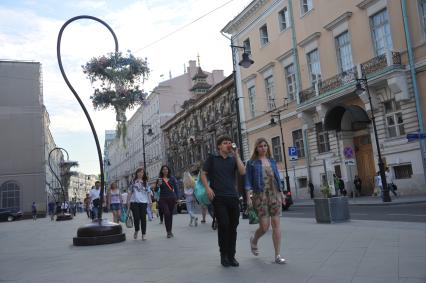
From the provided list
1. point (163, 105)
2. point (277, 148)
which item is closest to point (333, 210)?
point (277, 148)

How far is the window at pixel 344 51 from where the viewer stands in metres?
27.4

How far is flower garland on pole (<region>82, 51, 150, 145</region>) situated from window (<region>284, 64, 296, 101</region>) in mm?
21258

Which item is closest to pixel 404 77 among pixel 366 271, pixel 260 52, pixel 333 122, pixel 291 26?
pixel 333 122

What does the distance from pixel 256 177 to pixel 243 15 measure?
3446 centimetres

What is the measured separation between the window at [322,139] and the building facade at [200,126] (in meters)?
12.9

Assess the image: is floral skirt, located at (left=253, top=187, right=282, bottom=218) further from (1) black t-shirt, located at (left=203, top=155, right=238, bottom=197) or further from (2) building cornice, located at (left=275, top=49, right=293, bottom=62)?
(2) building cornice, located at (left=275, top=49, right=293, bottom=62)

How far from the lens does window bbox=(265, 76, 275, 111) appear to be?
1404 inches

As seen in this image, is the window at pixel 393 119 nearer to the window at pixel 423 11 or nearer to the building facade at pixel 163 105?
the window at pixel 423 11

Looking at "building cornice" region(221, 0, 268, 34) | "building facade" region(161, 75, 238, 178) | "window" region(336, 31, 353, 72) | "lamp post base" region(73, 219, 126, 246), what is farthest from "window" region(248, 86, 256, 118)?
"lamp post base" region(73, 219, 126, 246)

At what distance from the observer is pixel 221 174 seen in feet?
20.6

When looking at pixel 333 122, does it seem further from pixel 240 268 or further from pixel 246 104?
pixel 240 268

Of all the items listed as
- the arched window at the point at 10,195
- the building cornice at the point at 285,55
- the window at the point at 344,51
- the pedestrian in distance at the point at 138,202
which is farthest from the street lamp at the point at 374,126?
the arched window at the point at 10,195

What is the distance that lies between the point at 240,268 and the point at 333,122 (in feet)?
74.1

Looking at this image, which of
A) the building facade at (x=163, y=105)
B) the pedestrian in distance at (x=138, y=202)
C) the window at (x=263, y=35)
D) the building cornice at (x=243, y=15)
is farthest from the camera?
the building facade at (x=163, y=105)
